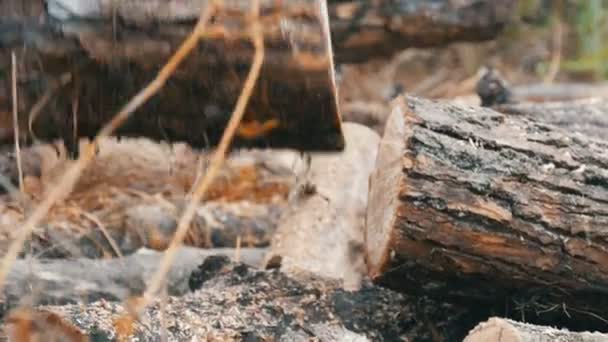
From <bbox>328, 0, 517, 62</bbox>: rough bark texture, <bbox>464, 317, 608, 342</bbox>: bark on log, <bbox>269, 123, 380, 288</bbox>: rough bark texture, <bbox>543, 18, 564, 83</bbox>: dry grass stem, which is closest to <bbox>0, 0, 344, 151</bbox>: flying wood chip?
<bbox>464, 317, 608, 342</bbox>: bark on log

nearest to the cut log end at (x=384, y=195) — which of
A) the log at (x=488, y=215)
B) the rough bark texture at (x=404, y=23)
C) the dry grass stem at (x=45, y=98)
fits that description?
the log at (x=488, y=215)

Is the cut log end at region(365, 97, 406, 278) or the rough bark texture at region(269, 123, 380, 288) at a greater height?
the cut log end at region(365, 97, 406, 278)

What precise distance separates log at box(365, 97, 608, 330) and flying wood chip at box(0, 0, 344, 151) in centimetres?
18

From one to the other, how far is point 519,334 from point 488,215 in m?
0.25

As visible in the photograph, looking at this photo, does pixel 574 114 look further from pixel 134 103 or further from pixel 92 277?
pixel 134 103

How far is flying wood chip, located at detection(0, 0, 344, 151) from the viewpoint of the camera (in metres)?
1.52

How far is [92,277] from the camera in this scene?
2.10 metres

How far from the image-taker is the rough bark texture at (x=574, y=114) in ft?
7.78

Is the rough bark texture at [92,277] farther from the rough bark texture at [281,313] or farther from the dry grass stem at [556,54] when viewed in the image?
the dry grass stem at [556,54]

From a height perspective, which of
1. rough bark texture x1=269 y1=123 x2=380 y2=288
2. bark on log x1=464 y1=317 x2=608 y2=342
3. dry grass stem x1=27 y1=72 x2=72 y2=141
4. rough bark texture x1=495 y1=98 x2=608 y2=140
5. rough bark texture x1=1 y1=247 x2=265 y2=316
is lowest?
rough bark texture x1=1 y1=247 x2=265 y2=316

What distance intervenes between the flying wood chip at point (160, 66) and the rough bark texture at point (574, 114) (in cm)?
89

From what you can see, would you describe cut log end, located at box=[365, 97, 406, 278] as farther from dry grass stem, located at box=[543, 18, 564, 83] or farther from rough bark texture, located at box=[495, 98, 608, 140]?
dry grass stem, located at box=[543, 18, 564, 83]

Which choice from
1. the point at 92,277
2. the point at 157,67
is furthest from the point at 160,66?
the point at 92,277

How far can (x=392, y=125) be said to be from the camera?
5.88 feet
